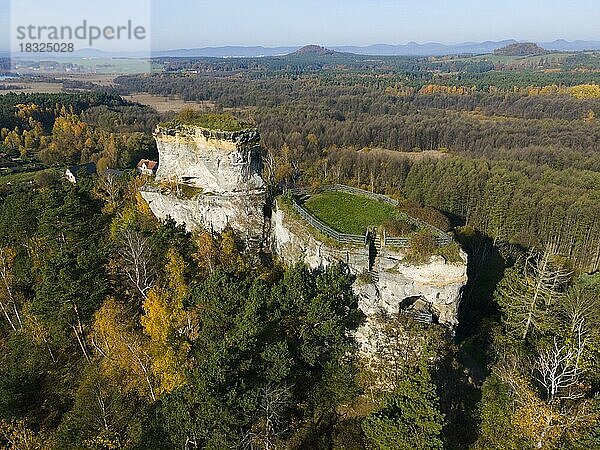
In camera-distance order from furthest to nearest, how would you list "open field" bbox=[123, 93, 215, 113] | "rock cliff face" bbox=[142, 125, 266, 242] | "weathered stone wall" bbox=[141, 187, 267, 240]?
"open field" bbox=[123, 93, 215, 113] < "weathered stone wall" bbox=[141, 187, 267, 240] < "rock cliff face" bbox=[142, 125, 266, 242]

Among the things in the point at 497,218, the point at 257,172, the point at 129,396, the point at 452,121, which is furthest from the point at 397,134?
the point at 129,396

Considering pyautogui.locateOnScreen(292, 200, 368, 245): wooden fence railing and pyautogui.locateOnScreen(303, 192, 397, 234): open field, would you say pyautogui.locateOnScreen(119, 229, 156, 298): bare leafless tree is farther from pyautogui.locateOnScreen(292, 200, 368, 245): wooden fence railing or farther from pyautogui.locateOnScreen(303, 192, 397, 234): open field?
pyautogui.locateOnScreen(303, 192, 397, 234): open field

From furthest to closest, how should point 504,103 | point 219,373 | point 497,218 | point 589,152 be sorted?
point 504,103 → point 589,152 → point 497,218 → point 219,373

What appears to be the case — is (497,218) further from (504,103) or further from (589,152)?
(504,103)

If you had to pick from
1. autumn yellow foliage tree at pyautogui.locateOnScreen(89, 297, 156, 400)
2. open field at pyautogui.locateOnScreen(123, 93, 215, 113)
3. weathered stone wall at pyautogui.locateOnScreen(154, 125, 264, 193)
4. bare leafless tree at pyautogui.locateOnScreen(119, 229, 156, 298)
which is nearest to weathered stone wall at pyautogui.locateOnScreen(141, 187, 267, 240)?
weathered stone wall at pyautogui.locateOnScreen(154, 125, 264, 193)

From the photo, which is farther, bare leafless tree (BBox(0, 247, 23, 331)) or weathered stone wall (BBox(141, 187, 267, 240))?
bare leafless tree (BBox(0, 247, 23, 331))

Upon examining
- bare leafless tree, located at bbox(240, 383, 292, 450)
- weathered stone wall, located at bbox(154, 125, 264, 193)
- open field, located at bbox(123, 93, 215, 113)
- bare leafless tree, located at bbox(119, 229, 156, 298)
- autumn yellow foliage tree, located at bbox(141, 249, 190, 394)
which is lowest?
bare leafless tree, located at bbox(240, 383, 292, 450)

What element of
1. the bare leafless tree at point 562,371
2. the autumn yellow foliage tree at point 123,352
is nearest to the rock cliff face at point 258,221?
the bare leafless tree at point 562,371
